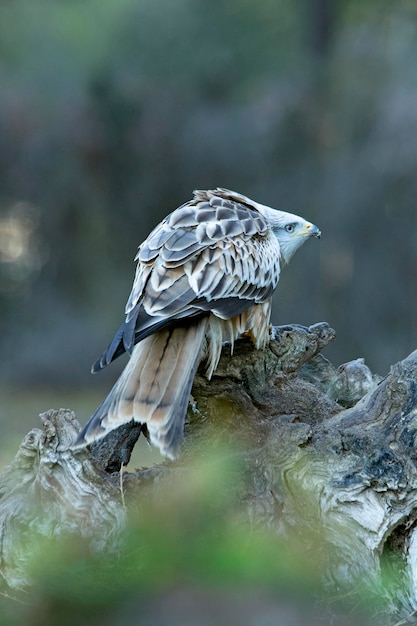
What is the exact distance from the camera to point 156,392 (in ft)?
11.0

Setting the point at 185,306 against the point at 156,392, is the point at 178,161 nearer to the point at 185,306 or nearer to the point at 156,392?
the point at 185,306

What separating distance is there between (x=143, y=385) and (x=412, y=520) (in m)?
1.07

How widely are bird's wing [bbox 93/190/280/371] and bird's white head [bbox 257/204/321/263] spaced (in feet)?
0.75

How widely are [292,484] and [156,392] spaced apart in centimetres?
61

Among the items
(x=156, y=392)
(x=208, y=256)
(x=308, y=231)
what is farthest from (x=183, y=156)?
(x=156, y=392)

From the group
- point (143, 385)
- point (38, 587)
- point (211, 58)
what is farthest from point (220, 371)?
point (211, 58)

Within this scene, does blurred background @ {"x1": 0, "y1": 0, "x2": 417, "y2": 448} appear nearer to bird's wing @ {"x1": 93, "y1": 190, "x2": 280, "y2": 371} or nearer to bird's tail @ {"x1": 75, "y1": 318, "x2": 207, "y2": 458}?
bird's wing @ {"x1": 93, "y1": 190, "x2": 280, "y2": 371}

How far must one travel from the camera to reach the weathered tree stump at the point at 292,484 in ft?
10.6

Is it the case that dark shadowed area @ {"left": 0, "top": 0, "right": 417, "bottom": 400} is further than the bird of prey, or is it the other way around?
dark shadowed area @ {"left": 0, "top": 0, "right": 417, "bottom": 400}

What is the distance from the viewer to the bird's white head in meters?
4.72

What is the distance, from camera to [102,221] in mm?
11523

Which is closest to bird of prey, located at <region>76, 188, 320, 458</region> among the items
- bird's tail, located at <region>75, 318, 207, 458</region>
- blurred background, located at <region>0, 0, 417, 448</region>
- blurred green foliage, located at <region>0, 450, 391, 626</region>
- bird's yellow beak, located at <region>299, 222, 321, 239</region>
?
bird's tail, located at <region>75, 318, 207, 458</region>

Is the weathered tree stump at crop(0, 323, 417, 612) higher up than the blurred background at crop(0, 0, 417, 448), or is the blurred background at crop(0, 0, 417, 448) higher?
the blurred background at crop(0, 0, 417, 448)

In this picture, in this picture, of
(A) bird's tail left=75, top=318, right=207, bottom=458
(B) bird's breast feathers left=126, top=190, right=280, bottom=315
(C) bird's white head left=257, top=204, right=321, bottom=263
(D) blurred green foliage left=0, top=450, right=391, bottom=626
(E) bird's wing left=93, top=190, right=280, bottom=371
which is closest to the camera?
(D) blurred green foliage left=0, top=450, right=391, bottom=626
